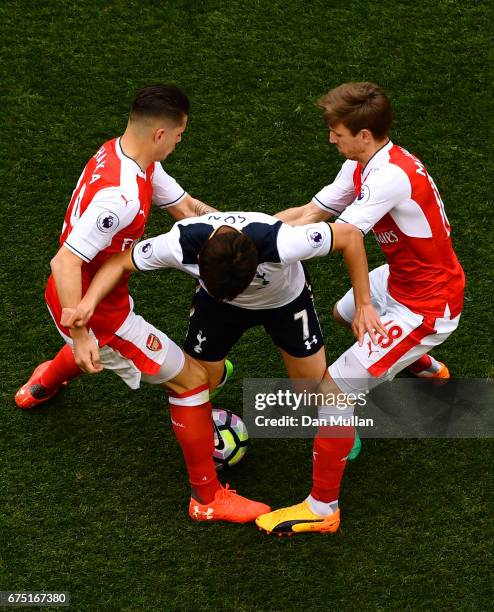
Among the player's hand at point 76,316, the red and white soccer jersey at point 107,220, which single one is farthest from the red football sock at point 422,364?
the player's hand at point 76,316

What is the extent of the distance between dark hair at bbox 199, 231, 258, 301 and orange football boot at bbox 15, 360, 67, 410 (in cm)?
183

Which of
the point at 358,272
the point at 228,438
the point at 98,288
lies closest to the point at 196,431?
the point at 228,438

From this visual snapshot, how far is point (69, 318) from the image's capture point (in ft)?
14.7

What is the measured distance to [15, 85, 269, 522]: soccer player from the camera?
180 inches

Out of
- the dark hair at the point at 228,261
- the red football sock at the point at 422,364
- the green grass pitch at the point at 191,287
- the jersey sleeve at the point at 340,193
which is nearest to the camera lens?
the dark hair at the point at 228,261

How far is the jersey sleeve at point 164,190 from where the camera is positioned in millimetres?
5199

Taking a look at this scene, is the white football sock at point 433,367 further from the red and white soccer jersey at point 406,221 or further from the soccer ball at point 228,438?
the soccer ball at point 228,438

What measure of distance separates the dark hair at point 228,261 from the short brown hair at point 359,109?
89cm

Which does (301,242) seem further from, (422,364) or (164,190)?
(422,364)

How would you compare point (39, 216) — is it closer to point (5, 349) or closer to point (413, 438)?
point (5, 349)

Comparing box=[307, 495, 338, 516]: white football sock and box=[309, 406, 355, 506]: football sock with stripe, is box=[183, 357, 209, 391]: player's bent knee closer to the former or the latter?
box=[309, 406, 355, 506]: football sock with stripe

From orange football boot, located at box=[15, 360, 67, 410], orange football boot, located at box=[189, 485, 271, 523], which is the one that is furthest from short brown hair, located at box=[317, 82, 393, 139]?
orange football boot, located at box=[15, 360, 67, 410]

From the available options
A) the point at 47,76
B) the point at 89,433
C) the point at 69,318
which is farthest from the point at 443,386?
the point at 47,76

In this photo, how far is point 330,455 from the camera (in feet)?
16.6
